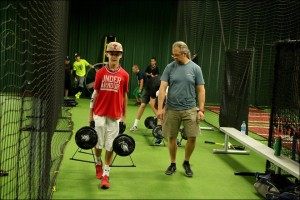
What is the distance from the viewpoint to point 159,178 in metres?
5.20

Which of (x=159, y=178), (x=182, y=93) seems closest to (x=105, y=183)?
(x=159, y=178)

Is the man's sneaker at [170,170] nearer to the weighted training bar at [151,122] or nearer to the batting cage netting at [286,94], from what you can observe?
the batting cage netting at [286,94]

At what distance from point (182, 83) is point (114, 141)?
1.14m

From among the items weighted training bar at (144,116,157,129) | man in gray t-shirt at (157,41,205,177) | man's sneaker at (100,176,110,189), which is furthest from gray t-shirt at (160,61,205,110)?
weighted training bar at (144,116,157,129)

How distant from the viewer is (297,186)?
4477 millimetres

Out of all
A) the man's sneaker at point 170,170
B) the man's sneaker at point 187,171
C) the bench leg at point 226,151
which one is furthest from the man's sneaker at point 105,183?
the bench leg at point 226,151

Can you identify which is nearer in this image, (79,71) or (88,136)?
(88,136)

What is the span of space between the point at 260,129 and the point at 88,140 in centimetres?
636

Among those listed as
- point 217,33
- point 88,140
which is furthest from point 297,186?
point 217,33

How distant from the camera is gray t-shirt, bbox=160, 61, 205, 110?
5.12 m

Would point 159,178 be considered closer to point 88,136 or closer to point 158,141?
point 88,136

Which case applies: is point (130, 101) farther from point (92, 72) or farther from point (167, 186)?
point (167, 186)

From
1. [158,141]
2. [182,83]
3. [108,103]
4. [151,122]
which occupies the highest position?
[182,83]

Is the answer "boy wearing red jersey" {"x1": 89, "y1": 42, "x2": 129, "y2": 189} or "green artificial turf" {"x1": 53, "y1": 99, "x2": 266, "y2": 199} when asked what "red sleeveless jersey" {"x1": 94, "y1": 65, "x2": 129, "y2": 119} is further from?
"green artificial turf" {"x1": 53, "y1": 99, "x2": 266, "y2": 199}
